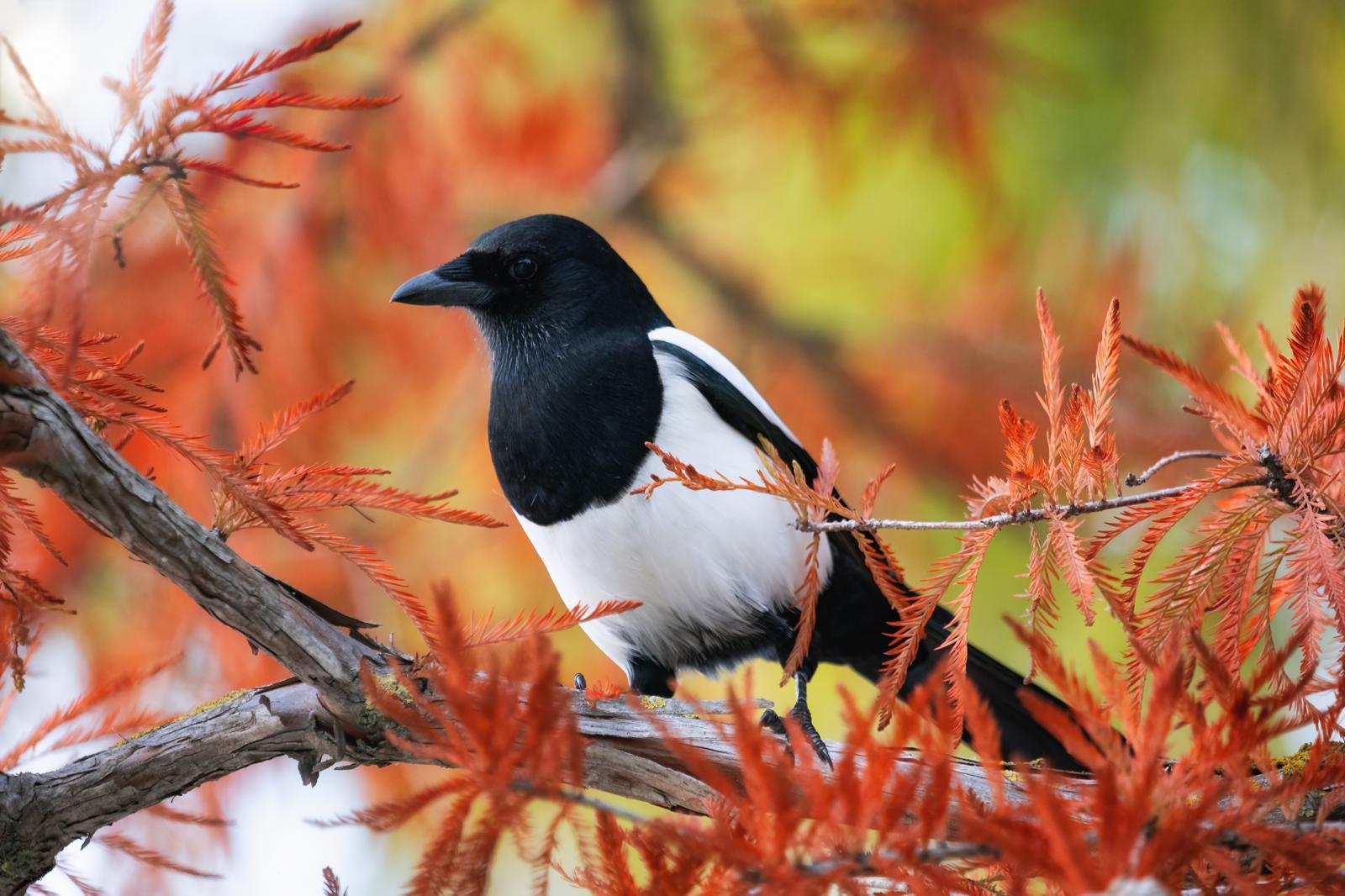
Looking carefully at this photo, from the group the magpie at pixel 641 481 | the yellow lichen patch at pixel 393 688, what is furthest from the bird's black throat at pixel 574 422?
the yellow lichen patch at pixel 393 688

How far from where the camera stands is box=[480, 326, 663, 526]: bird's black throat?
2.14m

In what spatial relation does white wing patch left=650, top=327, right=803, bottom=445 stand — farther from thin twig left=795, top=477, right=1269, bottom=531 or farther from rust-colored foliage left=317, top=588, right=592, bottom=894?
rust-colored foliage left=317, top=588, right=592, bottom=894

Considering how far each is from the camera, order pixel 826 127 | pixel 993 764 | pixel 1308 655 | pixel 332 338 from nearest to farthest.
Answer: pixel 993 764 < pixel 1308 655 < pixel 332 338 < pixel 826 127

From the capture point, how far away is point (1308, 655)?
1.28 metres

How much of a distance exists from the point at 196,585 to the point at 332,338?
91.8 inches

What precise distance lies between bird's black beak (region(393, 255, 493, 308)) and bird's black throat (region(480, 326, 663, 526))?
22 cm

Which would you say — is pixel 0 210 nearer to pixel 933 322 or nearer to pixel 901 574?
pixel 901 574

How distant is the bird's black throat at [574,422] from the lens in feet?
7.03

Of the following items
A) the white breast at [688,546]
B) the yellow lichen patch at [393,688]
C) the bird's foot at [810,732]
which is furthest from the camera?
the white breast at [688,546]

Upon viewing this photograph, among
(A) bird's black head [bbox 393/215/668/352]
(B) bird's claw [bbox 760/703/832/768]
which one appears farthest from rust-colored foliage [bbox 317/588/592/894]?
(A) bird's black head [bbox 393/215/668/352]

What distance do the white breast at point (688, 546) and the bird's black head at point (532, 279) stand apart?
0.25 m

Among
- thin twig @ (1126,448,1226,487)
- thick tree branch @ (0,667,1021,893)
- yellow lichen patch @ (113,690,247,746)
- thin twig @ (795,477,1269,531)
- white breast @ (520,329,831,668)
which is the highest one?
white breast @ (520,329,831,668)

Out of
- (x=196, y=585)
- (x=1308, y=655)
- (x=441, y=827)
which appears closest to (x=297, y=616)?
(x=196, y=585)

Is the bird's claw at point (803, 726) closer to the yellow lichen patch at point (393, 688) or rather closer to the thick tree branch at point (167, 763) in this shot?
the thick tree branch at point (167, 763)
